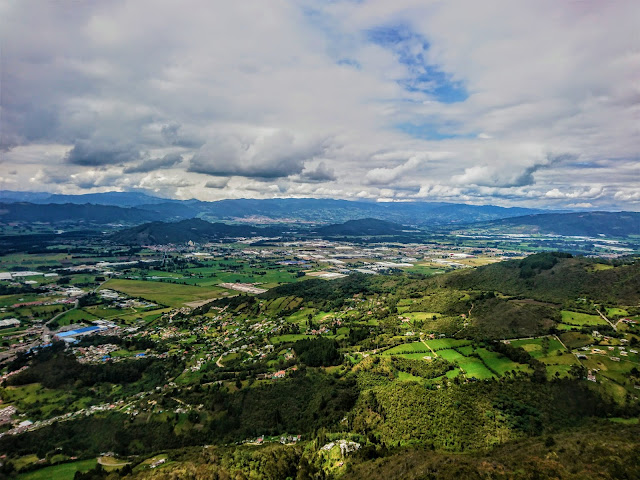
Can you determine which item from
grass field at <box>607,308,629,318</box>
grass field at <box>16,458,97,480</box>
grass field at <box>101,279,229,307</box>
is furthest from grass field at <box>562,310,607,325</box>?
grass field at <box>101,279,229,307</box>

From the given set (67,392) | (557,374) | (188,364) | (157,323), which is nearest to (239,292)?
(157,323)

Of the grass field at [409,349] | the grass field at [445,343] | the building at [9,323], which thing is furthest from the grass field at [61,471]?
the building at [9,323]

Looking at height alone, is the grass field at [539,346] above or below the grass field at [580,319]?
below

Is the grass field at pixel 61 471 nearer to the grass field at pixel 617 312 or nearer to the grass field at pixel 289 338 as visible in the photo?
the grass field at pixel 289 338

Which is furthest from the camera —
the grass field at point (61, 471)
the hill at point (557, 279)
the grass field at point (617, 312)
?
the hill at point (557, 279)

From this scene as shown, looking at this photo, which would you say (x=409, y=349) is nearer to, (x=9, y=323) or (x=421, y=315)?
(x=421, y=315)

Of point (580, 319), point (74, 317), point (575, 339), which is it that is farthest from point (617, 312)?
point (74, 317)

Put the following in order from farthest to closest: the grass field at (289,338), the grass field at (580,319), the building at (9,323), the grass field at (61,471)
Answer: the building at (9,323) → the grass field at (289,338) → the grass field at (580,319) → the grass field at (61,471)

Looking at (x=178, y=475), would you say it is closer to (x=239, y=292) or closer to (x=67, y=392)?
(x=67, y=392)
